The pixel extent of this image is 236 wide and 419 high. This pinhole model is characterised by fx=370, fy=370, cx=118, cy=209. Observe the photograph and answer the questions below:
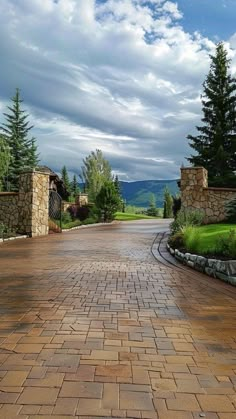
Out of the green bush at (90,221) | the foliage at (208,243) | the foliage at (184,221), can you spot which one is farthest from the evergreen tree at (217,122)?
the foliage at (208,243)

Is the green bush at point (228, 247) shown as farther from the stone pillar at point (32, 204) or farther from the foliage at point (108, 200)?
the foliage at point (108, 200)

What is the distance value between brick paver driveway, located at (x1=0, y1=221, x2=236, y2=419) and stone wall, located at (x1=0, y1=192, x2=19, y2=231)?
8313 millimetres

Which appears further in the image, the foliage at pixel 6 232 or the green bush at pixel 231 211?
the foliage at pixel 6 232

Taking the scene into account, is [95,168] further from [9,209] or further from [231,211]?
[231,211]

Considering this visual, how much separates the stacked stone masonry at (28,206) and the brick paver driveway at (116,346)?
24.8ft

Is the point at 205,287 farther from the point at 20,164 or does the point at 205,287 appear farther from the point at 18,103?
the point at 18,103

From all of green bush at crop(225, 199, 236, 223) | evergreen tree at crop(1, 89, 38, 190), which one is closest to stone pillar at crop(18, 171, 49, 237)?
green bush at crop(225, 199, 236, 223)

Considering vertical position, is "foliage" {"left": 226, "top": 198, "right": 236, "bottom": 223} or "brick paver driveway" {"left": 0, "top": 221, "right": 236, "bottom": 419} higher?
"foliage" {"left": 226, "top": 198, "right": 236, "bottom": 223}

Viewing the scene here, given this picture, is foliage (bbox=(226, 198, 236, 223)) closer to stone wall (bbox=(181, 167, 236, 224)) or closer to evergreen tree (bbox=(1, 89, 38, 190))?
stone wall (bbox=(181, 167, 236, 224))

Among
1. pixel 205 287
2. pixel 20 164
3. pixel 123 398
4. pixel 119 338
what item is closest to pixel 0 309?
pixel 119 338

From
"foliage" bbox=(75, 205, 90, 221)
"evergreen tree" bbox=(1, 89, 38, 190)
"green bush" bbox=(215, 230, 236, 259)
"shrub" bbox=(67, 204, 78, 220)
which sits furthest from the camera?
"evergreen tree" bbox=(1, 89, 38, 190)

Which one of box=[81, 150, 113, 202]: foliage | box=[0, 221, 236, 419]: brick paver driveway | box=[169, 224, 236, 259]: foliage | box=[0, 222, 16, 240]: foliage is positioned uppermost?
box=[81, 150, 113, 202]: foliage

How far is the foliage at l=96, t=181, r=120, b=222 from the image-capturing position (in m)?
22.3

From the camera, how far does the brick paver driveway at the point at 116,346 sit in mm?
2301
